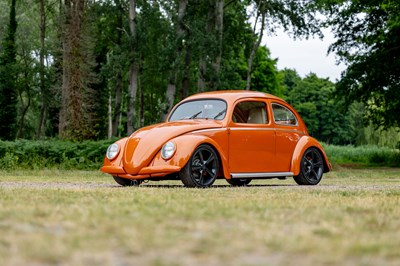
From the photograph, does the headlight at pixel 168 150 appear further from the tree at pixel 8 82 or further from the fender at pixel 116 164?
the tree at pixel 8 82

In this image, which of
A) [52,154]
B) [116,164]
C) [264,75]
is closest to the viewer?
[116,164]

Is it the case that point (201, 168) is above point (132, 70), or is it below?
below

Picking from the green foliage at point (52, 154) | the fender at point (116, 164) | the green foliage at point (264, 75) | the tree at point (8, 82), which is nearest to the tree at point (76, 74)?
the green foliage at point (52, 154)

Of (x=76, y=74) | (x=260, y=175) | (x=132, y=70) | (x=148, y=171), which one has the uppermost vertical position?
(x=132, y=70)

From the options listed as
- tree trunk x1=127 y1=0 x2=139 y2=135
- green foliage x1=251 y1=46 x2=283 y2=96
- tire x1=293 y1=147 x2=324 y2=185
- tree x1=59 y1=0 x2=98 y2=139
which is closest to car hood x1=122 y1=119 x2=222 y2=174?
tire x1=293 y1=147 x2=324 y2=185

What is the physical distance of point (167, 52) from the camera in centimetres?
2875

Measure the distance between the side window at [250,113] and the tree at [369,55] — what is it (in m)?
23.4

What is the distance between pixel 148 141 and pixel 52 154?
11.0 meters

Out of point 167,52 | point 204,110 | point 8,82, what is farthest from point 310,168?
point 8,82

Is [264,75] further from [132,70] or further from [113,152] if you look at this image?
[113,152]

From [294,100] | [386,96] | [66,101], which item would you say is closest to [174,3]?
[386,96]

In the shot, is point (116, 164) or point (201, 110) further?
point (201, 110)

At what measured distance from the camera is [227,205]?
698cm

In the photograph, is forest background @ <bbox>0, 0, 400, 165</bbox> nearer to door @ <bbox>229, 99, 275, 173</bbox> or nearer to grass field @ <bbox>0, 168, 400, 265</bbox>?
door @ <bbox>229, 99, 275, 173</bbox>
